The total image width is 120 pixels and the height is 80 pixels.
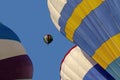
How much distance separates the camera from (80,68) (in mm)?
11828

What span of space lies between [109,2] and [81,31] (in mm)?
900

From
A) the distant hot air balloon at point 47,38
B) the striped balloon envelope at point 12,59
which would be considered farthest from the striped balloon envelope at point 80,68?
the distant hot air balloon at point 47,38

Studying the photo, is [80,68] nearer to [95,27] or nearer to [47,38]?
[95,27]

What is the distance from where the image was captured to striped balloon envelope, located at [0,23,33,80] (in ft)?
37.1

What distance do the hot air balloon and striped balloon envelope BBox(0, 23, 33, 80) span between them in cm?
94

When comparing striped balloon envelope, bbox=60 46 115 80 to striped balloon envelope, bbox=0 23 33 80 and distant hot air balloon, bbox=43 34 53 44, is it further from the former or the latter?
distant hot air balloon, bbox=43 34 53 44

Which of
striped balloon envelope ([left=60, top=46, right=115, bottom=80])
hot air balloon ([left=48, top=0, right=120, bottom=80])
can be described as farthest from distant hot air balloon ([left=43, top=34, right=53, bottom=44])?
hot air balloon ([left=48, top=0, right=120, bottom=80])

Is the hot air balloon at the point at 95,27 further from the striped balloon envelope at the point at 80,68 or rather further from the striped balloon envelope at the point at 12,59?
the striped balloon envelope at the point at 12,59

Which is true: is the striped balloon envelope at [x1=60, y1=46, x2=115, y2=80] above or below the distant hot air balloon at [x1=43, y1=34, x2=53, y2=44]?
below

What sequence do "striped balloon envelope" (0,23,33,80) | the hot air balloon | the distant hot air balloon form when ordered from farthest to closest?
the distant hot air balloon
"striped balloon envelope" (0,23,33,80)
the hot air balloon

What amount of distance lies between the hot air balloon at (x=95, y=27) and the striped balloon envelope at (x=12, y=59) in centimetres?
94

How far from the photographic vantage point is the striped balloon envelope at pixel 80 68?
11.4m

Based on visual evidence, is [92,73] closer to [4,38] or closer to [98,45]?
[98,45]

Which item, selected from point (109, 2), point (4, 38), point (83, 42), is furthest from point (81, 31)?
point (4, 38)
